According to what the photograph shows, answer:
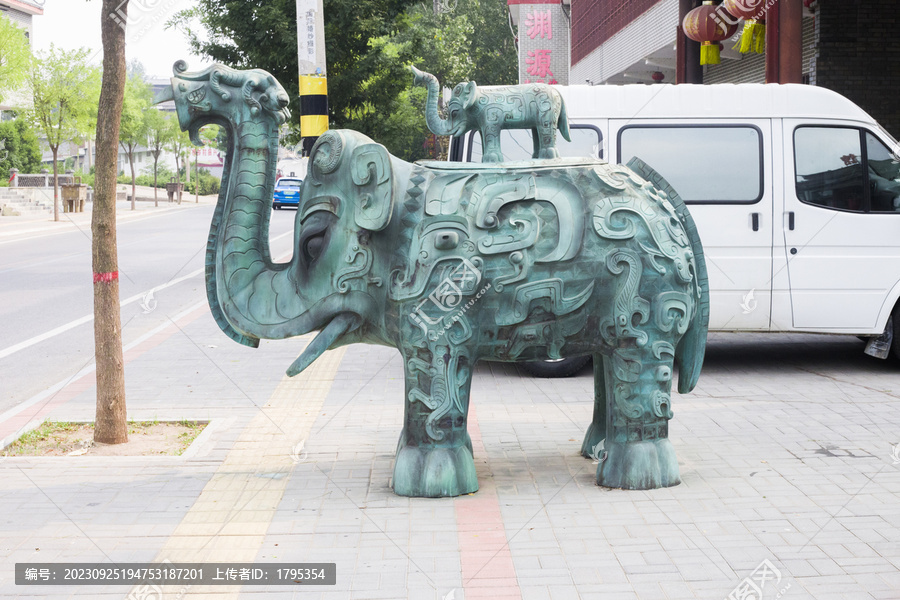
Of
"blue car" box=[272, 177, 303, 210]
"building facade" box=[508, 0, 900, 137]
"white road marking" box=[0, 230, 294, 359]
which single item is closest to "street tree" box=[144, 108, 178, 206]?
"blue car" box=[272, 177, 303, 210]

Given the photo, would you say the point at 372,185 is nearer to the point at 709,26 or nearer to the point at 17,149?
the point at 709,26

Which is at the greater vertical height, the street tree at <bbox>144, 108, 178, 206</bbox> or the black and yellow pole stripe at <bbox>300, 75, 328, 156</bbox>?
the street tree at <bbox>144, 108, 178, 206</bbox>

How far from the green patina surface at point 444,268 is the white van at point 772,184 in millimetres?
3557

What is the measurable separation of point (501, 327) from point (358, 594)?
164 cm

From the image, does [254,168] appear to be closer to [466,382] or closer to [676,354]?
[466,382]

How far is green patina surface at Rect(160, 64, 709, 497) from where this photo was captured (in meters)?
5.05

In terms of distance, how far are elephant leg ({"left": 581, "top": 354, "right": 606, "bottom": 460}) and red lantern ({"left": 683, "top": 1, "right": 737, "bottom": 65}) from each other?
31.0ft

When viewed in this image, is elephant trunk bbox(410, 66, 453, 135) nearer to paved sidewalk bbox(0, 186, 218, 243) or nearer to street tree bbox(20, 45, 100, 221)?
paved sidewalk bbox(0, 186, 218, 243)

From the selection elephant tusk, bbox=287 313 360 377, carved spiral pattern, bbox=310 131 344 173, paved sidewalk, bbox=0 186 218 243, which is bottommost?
elephant tusk, bbox=287 313 360 377

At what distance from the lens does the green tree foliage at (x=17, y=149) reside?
44656mm

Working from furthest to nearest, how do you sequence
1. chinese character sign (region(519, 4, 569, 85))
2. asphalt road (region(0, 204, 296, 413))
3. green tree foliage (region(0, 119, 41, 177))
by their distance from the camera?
green tree foliage (region(0, 119, 41, 177)) → chinese character sign (region(519, 4, 569, 85)) → asphalt road (region(0, 204, 296, 413))

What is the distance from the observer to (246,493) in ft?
17.7

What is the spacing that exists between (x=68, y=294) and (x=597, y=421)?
11.2 m

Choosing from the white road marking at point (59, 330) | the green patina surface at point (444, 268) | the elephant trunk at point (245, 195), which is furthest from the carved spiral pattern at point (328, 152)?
the white road marking at point (59, 330)
